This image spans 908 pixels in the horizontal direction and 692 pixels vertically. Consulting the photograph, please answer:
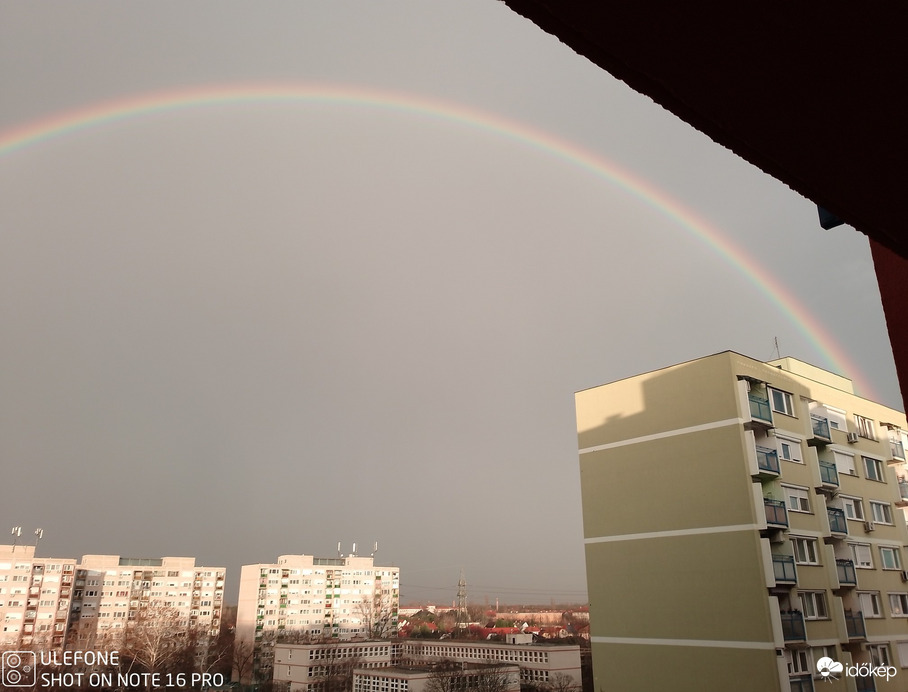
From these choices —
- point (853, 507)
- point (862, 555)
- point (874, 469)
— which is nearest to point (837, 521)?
point (862, 555)

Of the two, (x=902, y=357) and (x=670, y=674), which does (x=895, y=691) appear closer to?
(x=670, y=674)

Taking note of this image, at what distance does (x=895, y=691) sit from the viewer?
64.3ft

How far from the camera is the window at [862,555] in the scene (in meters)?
20.6

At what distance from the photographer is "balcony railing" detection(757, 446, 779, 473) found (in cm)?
1850

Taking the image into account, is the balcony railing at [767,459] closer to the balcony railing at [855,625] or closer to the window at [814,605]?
the window at [814,605]

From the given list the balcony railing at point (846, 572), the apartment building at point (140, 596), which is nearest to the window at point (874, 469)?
the balcony railing at point (846, 572)

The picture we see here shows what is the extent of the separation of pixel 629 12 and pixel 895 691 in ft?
83.0

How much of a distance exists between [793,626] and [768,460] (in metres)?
4.42

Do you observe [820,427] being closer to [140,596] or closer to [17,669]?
[17,669]

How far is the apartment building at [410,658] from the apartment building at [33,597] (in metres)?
19.3

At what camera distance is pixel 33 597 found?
2110 inches

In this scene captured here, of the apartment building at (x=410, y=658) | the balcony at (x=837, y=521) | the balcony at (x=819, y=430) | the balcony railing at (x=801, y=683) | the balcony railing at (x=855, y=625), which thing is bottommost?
the apartment building at (x=410, y=658)

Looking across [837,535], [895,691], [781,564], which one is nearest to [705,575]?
[781,564]

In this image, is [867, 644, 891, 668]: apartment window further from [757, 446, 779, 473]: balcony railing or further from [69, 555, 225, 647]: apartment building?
[69, 555, 225, 647]: apartment building
